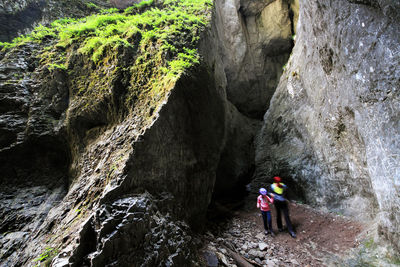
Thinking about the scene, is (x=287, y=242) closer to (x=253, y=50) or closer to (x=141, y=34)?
(x=141, y=34)

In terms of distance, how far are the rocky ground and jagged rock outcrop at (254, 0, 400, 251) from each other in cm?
78

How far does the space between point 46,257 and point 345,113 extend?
8261 millimetres

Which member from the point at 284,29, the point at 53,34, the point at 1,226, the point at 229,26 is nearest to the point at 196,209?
the point at 1,226

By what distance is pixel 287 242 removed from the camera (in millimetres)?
6566

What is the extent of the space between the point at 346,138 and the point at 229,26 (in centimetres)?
1375

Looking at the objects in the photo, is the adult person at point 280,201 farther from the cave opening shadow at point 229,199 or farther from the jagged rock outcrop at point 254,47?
the jagged rock outcrop at point 254,47

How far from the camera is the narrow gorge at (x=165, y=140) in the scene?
3.83 meters

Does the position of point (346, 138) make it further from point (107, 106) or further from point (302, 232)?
point (107, 106)

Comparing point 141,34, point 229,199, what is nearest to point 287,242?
point 229,199

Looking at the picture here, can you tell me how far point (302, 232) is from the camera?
698cm

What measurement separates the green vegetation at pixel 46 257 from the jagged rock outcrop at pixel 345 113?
6.54 metres

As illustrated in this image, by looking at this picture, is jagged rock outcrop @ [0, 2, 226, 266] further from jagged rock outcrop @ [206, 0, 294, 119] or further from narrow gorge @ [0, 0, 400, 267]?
jagged rock outcrop @ [206, 0, 294, 119]

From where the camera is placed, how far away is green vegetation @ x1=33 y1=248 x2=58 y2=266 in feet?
10.1

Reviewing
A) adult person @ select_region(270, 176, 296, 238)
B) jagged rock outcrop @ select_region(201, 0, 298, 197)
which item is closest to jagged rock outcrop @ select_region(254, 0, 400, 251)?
adult person @ select_region(270, 176, 296, 238)
